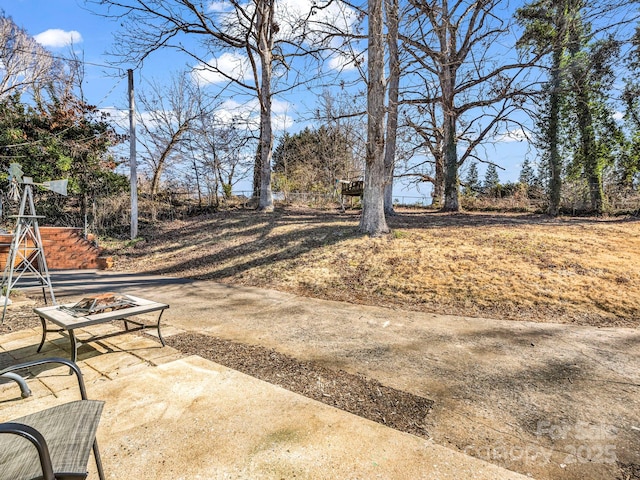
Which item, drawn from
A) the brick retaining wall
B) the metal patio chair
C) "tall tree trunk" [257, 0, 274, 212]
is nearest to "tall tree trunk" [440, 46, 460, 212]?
"tall tree trunk" [257, 0, 274, 212]

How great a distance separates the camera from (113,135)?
13836mm

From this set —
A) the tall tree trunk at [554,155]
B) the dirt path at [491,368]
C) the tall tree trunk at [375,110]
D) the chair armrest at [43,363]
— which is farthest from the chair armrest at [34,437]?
the tall tree trunk at [554,155]

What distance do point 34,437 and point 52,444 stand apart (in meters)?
0.36

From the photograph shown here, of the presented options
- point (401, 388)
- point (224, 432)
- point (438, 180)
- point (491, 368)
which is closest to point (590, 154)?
point (438, 180)

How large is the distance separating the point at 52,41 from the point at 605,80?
2404cm

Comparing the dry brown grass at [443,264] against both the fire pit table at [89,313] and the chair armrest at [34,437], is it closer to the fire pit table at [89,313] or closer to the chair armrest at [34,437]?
the fire pit table at [89,313]

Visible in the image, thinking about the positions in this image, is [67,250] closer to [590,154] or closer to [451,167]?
[451,167]

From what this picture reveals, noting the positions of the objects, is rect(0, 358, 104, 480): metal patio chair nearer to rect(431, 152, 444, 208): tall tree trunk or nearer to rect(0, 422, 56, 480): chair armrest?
rect(0, 422, 56, 480): chair armrest

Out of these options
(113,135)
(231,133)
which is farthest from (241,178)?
(113,135)

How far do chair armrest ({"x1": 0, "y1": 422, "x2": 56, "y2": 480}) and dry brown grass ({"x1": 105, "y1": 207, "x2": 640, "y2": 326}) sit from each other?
4953mm

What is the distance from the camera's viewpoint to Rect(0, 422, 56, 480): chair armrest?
3.08 ft

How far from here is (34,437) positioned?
96 cm

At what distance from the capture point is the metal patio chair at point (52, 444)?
98 cm

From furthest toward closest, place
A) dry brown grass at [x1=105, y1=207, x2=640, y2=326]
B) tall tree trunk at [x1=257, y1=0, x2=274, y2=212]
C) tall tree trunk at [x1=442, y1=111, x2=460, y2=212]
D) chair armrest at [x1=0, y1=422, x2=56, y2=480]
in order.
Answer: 1. tall tree trunk at [x1=257, y1=0, x2=274, y2=212]
2. tall tree trunk at [x1=442, y1=111, x2=460, y2=212]
3. dry brown grass at [x1=105, y1=207, x2=640, y2=326]
4. chair armrest at [x1=0, y1=422, x2=56, y2=480]
